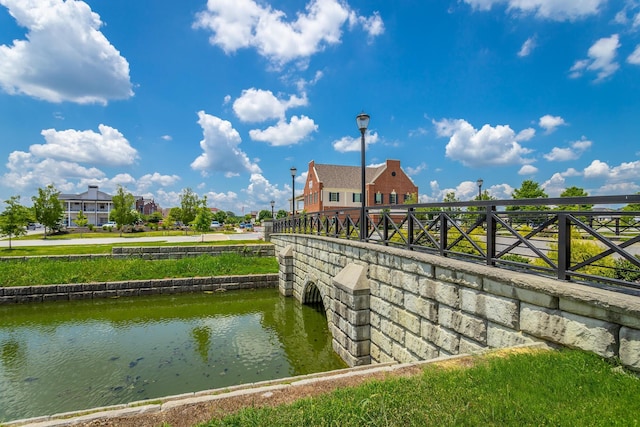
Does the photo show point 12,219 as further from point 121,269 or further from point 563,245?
point 563,245

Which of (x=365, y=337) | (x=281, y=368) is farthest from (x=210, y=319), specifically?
(x=365, y=337)

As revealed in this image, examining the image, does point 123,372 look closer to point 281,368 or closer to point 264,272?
point 281,368

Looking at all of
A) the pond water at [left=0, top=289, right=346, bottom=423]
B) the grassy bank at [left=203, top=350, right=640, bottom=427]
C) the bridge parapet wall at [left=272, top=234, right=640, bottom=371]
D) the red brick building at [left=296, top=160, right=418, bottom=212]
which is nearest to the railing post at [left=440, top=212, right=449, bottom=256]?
the bridge parapet wall at [left=272, top=234, right=640, bottom=371]

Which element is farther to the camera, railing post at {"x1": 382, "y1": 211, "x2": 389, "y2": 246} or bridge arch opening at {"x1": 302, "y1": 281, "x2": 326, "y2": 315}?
bridge arch opening at {"x1": 302, "y1": 281, "x2": 326, "y2": 315}

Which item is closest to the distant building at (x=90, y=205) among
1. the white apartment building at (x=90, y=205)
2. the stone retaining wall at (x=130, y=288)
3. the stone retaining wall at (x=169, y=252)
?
the white apartment building at (x=90, y=205)

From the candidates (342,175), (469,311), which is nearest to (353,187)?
(342,175)

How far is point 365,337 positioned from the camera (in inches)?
311

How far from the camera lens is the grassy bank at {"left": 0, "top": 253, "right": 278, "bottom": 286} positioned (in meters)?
15.7

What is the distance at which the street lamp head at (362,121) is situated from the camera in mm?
8977

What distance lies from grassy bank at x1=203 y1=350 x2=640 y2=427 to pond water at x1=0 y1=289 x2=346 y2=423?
5.43 meters

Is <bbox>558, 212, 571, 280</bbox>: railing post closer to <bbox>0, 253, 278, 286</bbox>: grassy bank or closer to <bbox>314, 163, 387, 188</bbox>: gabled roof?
<bbox>0, 253, 278, 286</bbox>: grassy bank

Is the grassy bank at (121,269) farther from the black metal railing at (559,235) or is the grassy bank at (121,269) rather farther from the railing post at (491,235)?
the railing post at (491,235)

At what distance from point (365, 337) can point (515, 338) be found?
429 cm

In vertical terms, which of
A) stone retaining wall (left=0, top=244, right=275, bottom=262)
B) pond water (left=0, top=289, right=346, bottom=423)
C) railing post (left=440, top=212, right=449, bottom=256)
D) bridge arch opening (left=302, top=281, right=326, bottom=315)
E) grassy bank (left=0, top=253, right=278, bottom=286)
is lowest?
pond water (left=0, top=289, right=346, bottom=423)
